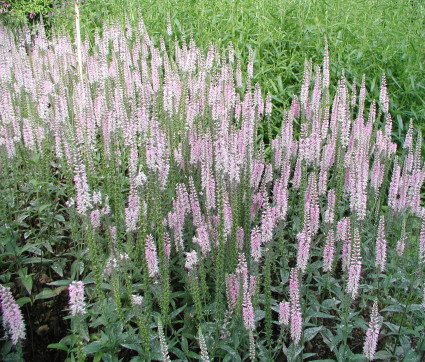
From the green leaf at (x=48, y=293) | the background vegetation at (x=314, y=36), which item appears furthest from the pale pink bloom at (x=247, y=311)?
the background vegetation at (x=314, y=36)

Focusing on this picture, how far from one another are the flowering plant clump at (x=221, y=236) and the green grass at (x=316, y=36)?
1403 mm

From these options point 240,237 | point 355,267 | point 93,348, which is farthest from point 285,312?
point 93,348

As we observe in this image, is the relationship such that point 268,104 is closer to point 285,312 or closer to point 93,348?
point 285,312

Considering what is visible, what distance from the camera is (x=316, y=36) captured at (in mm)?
6527

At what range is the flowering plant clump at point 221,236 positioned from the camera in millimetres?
2682

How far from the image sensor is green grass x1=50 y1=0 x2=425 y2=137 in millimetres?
5875

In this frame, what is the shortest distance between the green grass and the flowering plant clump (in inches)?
55.2

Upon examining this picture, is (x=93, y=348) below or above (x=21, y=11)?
below

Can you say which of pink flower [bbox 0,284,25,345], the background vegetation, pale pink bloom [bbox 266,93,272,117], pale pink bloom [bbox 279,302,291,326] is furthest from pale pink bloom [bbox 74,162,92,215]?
the background vegetation

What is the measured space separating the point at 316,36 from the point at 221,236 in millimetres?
4904

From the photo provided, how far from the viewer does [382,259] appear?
2.95m

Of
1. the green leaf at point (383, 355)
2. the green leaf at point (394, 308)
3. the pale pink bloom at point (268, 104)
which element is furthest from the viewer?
the pale pink bloom at point (268, 104)

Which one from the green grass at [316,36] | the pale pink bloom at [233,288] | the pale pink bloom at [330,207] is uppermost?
the green grass at [316,36]

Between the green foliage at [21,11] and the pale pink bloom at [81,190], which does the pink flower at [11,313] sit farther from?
the green foliage at [21,11]
